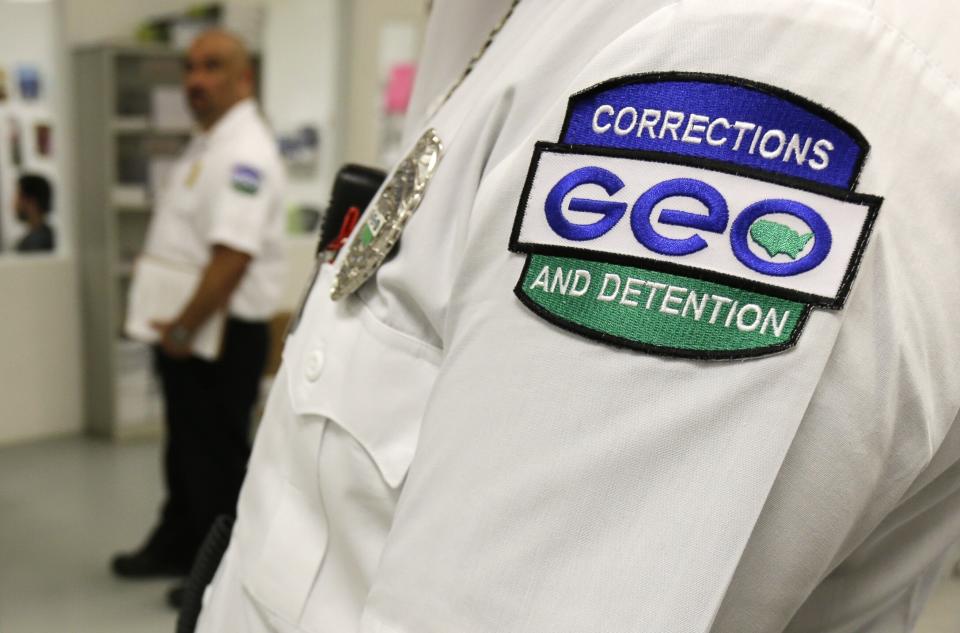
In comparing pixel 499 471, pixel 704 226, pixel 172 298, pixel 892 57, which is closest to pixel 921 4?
pixel 892 57

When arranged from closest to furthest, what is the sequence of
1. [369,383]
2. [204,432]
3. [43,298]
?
[369,383] < [204,432] < [43,298]

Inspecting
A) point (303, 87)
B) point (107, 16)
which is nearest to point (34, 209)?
point (107, 16)

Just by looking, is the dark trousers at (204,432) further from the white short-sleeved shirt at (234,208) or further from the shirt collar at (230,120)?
the shirt collar at (230,120)

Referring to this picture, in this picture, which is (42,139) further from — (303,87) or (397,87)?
(397,87)

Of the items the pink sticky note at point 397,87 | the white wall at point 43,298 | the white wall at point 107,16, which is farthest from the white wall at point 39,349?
the pink sticky note at point 397,87

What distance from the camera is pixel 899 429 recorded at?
45 cm

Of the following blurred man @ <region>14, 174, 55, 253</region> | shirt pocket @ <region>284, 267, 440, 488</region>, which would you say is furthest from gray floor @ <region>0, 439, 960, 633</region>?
shirt pocket @ <region>284, 267, 440, 488</region>

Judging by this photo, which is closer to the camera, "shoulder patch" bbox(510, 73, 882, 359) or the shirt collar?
"shoulder patch" bbox(510, 73, 882, 359)

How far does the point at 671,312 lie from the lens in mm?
429

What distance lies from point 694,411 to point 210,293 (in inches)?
115

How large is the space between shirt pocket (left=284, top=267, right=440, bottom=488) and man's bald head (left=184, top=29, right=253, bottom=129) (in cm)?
302

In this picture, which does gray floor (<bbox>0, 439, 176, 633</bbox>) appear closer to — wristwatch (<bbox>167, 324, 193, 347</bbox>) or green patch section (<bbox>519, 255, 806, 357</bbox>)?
wristwatch (<bbox>167, 324, 193, 347</bbox>)

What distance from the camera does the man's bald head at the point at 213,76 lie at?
348 centimetres

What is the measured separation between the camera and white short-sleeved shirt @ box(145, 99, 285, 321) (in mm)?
3193
